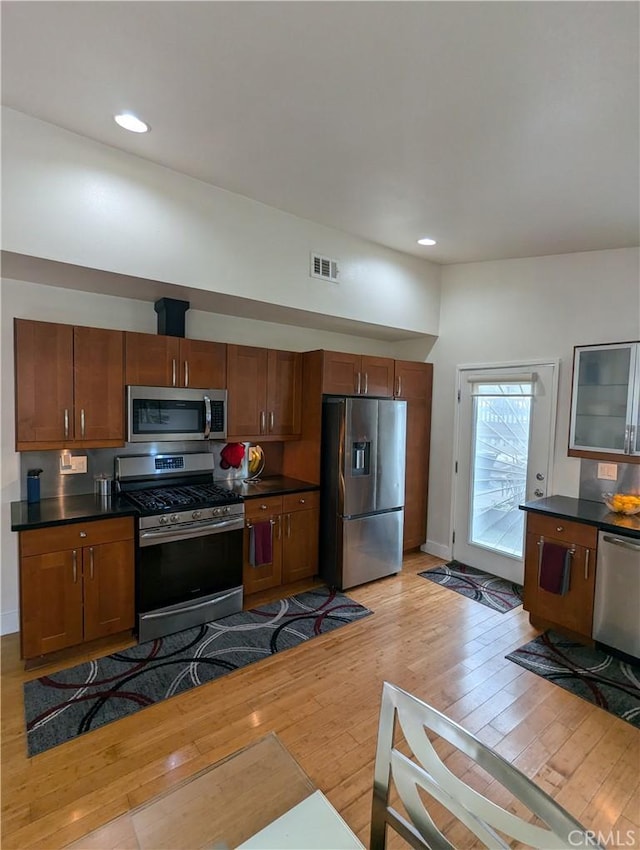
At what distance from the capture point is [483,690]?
8.20ft

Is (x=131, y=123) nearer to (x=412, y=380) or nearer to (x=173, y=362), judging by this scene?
A: (x=173, y=362)

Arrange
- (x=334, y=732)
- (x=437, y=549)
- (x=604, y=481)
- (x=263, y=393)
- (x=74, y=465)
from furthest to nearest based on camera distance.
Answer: (x=437, y=549) < (x=263, y=393) < (x=604, y=481) < (x=74, y=465) < (x=334, y=732)

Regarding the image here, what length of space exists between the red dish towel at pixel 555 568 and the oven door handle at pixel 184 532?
7.51 ft

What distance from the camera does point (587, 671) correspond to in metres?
2.69

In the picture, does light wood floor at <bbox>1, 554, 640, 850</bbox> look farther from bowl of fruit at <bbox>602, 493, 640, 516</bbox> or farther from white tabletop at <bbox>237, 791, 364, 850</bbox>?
bowl of fruit at <bbox>602, 493, 640, 516</bbox>

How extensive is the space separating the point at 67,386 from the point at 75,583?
1.26 m

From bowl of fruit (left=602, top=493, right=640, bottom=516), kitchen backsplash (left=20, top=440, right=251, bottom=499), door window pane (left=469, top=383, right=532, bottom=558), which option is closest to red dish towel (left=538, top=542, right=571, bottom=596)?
bowl of fruit (left=602, top=493, right=640, bottom=516)

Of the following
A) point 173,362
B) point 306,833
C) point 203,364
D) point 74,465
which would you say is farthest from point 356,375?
point 306,833

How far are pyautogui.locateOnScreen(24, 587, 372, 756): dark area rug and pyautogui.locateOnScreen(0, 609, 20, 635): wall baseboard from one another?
670 millimetres

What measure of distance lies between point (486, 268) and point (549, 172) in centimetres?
181

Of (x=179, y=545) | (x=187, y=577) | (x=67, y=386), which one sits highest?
(x=67, y=386)

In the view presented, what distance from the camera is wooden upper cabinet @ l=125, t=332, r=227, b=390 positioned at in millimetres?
2965

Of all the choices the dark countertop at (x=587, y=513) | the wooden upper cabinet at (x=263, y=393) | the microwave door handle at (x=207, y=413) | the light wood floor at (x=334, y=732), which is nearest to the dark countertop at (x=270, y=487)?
the wooden upper cabinet at (x=263, y=393)

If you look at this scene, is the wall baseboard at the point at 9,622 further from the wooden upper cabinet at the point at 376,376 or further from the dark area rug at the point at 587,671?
the dark area rug at the point at 587,671
